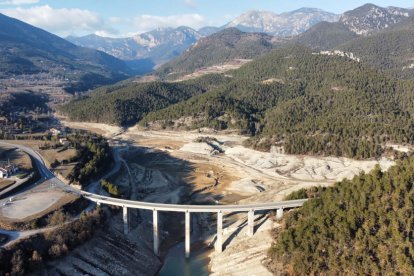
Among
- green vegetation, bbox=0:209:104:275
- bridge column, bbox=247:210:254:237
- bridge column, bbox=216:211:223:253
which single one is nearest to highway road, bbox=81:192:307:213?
bridge column, bbox=247:210:254:237

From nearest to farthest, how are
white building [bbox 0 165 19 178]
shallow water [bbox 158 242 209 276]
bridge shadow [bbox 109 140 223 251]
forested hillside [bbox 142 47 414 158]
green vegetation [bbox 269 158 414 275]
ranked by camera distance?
green vegetation [bbox 269 158 414 275], shallow water [bbox 158 242 209 276], bridge shadow [bbox 109 140 223 251], white building [bbox 0 165 19 178], forested hillside [bbox 142 47 414 158]

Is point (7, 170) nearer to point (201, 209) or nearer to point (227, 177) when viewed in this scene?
point (201, 209)

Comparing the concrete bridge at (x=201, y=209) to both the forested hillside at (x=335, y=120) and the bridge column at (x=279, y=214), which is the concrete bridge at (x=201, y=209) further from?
the forested hillside at (x=335, y=120)

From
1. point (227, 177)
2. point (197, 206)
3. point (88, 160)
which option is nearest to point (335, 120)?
point (227, 177)

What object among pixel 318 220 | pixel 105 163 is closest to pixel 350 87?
pixel 105 163

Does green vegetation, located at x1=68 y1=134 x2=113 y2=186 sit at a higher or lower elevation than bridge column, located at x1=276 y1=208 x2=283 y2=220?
higher

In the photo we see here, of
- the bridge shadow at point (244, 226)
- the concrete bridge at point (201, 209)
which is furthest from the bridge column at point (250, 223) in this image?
the bridge shadow at point (244, 226)

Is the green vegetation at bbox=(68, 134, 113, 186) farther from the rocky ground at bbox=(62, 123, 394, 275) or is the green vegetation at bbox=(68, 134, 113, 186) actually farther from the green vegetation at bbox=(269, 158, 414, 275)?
the green vegetation at bbox=(269, 158, 414, 275)
